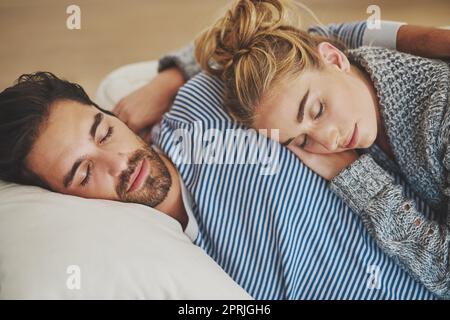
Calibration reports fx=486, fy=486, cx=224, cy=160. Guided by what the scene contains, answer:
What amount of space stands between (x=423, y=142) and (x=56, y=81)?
75cm

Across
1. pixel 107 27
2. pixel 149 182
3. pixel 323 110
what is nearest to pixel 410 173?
pixel 323 110

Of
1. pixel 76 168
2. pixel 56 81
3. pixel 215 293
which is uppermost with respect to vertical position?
pixel 56 81

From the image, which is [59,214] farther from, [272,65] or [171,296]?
[272,65]

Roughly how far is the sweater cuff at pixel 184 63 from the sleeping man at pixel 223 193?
258 mm

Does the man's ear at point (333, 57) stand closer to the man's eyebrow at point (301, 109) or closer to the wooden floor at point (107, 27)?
the man's eyebrow at point (301, 109)

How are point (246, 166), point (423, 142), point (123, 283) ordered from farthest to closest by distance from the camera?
point (246, 166) < point (423, 142) < point (123, 283)

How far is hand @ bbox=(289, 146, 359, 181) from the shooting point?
1007mm

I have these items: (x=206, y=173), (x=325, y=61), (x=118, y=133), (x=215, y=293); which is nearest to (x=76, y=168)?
(x=118, y=133)

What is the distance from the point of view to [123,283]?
754 millimetres

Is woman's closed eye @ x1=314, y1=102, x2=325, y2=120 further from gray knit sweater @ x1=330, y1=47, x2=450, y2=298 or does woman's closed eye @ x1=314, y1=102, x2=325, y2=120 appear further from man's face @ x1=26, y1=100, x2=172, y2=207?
man's face @ x1=26, y1=100, x2=172, y2=207

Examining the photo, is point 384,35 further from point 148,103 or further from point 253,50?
point 148,103

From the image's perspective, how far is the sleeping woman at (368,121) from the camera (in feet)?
3.02

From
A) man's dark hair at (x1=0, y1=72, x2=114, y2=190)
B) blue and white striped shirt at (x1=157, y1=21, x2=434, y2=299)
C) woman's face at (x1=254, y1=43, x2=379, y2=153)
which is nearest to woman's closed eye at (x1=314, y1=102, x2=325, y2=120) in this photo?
woman's face at (x1=254, y1=43, x2=379, y2=153)

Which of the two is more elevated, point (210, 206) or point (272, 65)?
point (272, 65)
